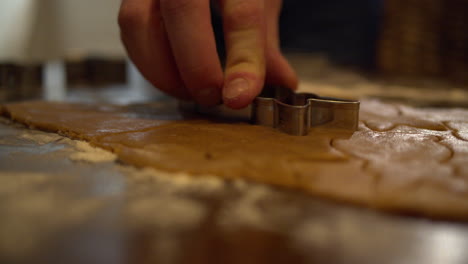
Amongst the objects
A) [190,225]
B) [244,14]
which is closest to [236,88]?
[244,14]

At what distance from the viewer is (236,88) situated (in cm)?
110

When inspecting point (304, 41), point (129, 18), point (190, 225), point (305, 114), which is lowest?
point (190, 225)

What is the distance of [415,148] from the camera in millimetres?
940

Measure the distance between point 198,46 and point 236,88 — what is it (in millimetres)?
169

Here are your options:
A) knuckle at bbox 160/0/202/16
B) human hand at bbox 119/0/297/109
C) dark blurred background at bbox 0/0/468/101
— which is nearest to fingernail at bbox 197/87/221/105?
human hand at bbox 119/0/297/109

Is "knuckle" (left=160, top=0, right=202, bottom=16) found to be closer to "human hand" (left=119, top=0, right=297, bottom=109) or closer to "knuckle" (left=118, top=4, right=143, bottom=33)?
"human hand" (left=119, top=0, right=297, bottom=109)

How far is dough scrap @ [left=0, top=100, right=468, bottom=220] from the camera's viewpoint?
2.28 ft

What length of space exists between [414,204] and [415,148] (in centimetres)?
33

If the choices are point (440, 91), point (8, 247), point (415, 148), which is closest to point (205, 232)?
point (8, 247)

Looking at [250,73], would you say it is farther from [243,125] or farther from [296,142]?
[296,142]

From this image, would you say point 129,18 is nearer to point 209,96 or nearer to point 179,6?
point 179,6

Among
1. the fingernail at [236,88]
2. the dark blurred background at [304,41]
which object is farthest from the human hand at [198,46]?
the dark blurred background at [304,41]

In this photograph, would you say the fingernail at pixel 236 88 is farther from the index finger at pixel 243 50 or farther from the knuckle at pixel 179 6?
the knuckle at pixel 179 6

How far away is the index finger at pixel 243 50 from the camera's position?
112 centimetres
